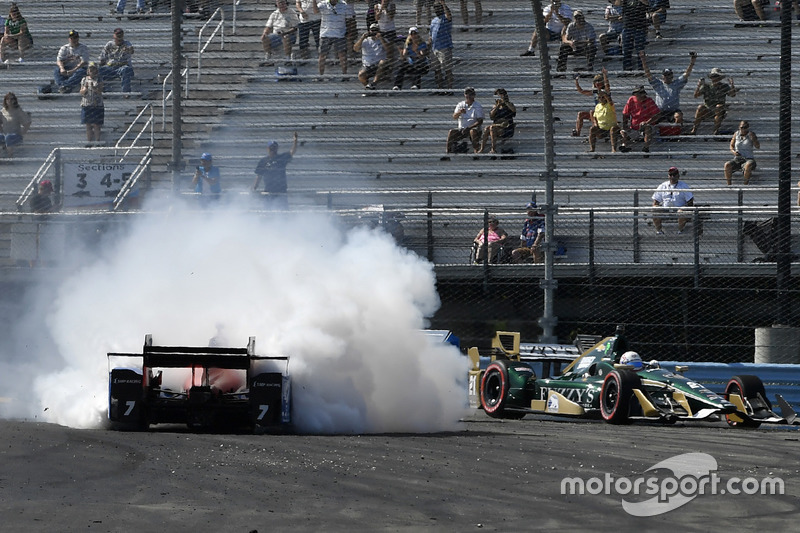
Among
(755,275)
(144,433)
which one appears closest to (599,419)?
(755,275)

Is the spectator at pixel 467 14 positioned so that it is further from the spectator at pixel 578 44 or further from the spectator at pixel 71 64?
the spectator at pixel 71 64

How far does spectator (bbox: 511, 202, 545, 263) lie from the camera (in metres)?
16.0

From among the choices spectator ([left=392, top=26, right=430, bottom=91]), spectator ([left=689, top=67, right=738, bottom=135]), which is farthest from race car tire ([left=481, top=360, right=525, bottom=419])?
spectator ([left=392, top=26, right=430, bottom=91])

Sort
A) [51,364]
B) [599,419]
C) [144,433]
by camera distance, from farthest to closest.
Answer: [51,364] → [599,419] → [144,433]

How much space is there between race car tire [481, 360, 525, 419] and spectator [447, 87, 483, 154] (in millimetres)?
5626

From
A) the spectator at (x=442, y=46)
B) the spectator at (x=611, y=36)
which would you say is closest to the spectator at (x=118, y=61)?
the spectator at (x=442, y=46)

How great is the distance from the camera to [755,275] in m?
15.5

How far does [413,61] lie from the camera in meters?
20.3

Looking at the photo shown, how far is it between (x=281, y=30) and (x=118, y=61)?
2.72m

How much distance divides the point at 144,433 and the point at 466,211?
6991mm

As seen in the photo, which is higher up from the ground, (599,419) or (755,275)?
(755,275)

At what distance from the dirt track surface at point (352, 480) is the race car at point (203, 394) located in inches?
10.0

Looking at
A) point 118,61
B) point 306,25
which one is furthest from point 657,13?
point 118,61

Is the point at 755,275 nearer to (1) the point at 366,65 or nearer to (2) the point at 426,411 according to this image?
(2) the point at 426,411
